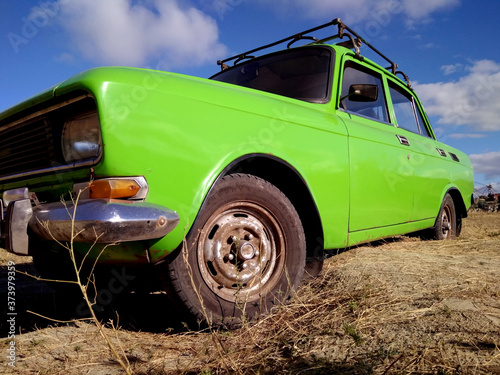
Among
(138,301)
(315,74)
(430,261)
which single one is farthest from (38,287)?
(430,261)

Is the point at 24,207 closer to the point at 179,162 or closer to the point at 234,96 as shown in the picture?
the point at 179,162

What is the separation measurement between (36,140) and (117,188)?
772mm

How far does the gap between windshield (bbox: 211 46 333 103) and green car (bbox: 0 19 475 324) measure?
0.9 inches

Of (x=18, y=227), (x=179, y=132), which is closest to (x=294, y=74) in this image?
(x=179, y=132)

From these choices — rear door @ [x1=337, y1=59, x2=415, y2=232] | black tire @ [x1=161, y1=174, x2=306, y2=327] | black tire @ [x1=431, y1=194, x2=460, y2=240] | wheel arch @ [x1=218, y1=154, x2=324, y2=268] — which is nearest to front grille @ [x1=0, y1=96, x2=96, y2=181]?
black tire @ [x1=161, y1=174, x2=306, y2=327]

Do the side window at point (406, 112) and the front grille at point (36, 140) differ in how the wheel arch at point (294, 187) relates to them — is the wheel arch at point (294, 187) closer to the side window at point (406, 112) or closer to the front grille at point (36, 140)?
the front grille at point (36, 140)

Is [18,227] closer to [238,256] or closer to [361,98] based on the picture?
[238,256]

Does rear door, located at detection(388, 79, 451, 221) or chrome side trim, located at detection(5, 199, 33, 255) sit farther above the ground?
rear door, located at detection(388, 79, 451, 221)

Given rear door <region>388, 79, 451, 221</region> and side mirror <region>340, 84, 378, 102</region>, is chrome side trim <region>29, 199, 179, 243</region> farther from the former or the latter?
rear door <region>388, 79, 451, 221</region>

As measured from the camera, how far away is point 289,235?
6.92 ft

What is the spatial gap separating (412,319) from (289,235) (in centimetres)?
76

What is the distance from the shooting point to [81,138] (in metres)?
1.77

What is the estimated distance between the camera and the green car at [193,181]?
158 centimetres

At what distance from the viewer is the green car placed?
1.58m
